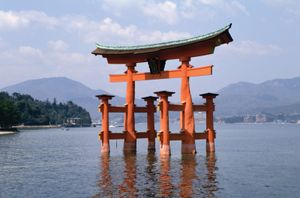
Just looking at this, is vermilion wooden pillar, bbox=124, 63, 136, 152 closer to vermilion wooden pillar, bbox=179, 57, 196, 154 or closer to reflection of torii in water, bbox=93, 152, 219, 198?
reflection of torii in water, bbox=93, 152, 219, 198

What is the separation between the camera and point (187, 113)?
4594 cm

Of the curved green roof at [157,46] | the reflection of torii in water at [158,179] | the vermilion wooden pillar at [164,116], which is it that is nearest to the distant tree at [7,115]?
the curved green roof at [157,46]

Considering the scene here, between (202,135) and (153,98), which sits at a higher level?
(153,98)

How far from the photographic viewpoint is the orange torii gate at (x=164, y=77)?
44750mm

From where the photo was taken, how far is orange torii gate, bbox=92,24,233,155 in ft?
147

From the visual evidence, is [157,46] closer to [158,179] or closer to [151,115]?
[151,115]

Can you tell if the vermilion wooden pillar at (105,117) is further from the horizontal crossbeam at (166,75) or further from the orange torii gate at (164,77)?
the horizontal crossbeam at (166,75)

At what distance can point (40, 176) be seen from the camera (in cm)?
3562

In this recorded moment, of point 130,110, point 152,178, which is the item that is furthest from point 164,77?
point 152,178

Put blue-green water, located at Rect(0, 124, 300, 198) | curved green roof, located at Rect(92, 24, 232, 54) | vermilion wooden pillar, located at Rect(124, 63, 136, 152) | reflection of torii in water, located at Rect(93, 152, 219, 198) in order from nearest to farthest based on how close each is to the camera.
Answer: reflection of torii in water, located at Rect(93, 152, 219, 198), blue-green water, located at Rect(0, 124, 300, 198), curved green roof, located at Rect(92, 24, 232, 54), vermilion wooden pillar, located at Rect(124, 63, 136, 152)

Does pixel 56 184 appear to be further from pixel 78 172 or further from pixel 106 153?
pixel 106 153

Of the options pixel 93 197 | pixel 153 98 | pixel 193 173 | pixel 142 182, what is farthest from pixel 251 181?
pixel 153 98

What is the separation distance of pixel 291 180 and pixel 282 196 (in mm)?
6682

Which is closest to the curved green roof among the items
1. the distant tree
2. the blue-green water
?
the blue-green water
